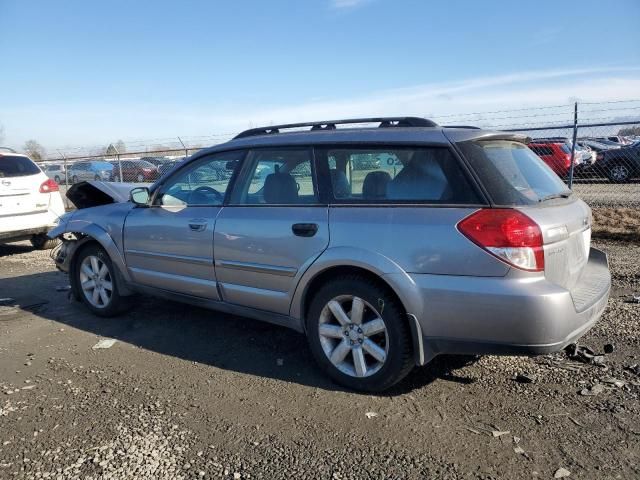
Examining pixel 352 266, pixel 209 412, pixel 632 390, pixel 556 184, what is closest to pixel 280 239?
pixel 352 266

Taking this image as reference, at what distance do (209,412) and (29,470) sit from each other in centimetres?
99

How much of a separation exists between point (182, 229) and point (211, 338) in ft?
3.22

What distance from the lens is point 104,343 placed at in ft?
14.8

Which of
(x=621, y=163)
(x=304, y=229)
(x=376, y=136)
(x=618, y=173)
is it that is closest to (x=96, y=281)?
(x=304, y=229)

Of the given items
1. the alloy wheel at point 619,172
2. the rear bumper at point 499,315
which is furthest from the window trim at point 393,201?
the alloy wheel at point 619,172

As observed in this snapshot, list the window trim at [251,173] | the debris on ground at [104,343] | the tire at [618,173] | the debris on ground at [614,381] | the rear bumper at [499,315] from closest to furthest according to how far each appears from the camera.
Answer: the rear bumper at [499,315], the debris on ground at [614,381], the window trim at [251,173], the debris on ground at [104,343], the tire at [618,173]

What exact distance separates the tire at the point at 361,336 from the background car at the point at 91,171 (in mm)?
20949

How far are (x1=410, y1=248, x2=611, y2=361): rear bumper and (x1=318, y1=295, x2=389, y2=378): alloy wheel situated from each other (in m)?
0.32

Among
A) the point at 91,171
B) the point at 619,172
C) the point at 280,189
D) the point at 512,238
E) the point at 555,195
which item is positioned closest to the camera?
the point at 512,238

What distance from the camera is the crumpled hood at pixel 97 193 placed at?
550 centimetres

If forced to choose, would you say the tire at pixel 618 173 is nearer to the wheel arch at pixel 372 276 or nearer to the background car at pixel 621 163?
the background car at pixel 621 163

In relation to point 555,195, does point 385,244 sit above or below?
below

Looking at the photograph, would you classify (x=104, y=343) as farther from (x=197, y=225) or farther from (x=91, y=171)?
(x=91, y=171)

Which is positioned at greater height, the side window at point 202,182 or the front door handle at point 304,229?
the side window at point 202,182
